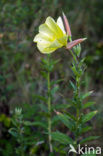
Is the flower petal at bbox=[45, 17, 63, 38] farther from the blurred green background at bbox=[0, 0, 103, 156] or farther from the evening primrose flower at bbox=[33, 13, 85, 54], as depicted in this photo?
the blurred green background at bbox=[0, 0, 103, 156]

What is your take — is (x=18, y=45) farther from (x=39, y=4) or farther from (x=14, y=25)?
(x=39, y=4)

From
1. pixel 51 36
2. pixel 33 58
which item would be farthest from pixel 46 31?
pixel 33 58

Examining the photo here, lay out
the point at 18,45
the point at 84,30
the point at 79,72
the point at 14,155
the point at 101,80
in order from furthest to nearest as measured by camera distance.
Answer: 1. the point at 84,30
2. the point at 101,80
3. the point at 18,45
4. the point at 14,155
5. the point at 79,72

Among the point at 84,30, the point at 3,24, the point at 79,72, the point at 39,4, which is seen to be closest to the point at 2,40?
the point at 3,24

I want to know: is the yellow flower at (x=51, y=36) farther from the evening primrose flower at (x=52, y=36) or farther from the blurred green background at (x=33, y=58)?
the blurred green background at (x=33, y=58)

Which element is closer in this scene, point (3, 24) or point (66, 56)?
point (3, 24)

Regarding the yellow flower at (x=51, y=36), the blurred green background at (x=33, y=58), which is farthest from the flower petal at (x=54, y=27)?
the blurred green background at (x=33, y=58)

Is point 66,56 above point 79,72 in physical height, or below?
above
